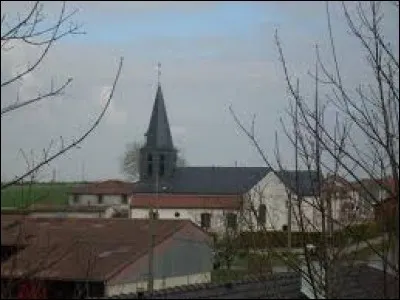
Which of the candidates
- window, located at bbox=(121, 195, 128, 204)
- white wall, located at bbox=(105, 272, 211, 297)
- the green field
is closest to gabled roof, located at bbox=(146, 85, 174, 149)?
window, located at bbox=(121, 195, 128, 204)

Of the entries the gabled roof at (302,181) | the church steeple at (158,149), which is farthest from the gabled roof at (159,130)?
the gabled roof at (302,181)

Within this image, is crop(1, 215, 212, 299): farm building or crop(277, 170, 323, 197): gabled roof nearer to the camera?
crop(277, 170, 323, 197): gabled roof

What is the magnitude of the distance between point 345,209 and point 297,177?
1149 millimetres

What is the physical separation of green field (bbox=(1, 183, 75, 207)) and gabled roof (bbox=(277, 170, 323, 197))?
82.9 inches

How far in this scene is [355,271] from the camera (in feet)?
20.7

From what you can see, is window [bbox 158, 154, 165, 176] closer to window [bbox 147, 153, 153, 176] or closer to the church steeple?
the church steeple

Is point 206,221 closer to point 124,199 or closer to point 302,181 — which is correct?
point 124,199

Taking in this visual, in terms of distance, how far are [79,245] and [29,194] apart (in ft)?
8.70

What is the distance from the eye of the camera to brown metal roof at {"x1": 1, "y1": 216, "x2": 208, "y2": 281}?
3.85m

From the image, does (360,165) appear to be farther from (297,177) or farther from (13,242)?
(13,242)

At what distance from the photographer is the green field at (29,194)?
386cm

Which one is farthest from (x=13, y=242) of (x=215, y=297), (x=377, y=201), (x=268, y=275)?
(x=215, y=297)

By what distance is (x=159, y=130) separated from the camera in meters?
71.6

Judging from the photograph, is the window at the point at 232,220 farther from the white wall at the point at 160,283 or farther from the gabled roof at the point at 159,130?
the gabled roof at the point at 159,130
